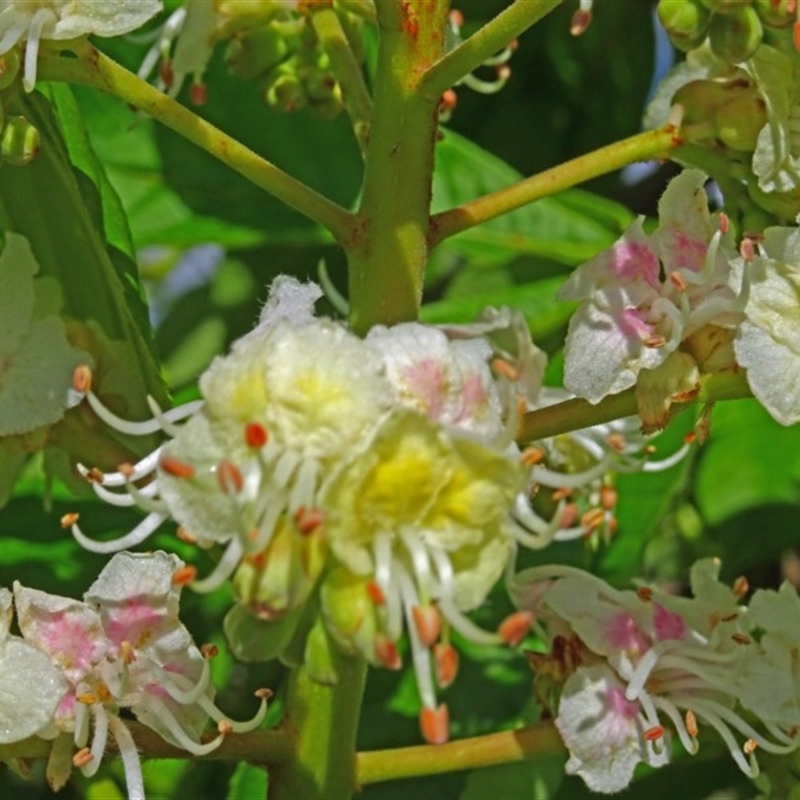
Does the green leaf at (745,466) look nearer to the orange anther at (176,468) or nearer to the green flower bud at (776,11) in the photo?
the green flower bud at (776,11)

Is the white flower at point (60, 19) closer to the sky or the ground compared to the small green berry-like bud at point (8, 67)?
closer to the sky

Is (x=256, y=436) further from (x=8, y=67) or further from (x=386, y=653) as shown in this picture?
(x=8, y=67)

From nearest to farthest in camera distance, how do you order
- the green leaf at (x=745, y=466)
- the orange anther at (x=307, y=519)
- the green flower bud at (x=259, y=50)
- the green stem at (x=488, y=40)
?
the orange anther at (x=307, y=519) < the green stem at (x=488, y=40) < the green flower bud at (x=259, y=50) < the green leaf at (x=745, y=466)

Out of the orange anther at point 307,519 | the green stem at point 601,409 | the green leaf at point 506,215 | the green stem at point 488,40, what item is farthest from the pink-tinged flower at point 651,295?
the green leaf at point 506,215

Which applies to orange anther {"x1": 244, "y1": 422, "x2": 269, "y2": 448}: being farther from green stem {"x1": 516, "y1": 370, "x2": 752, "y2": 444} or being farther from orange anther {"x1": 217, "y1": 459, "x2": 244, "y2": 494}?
green stem {"x1": 516, "y1": 370, "x2": 752, "y2": 444}

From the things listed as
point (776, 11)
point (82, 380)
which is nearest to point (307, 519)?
point (82, 380)

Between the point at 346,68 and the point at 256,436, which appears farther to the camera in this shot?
the point at 346,68

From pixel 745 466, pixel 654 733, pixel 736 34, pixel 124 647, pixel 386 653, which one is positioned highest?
pixel 736 34

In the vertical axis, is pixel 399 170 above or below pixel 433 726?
above
